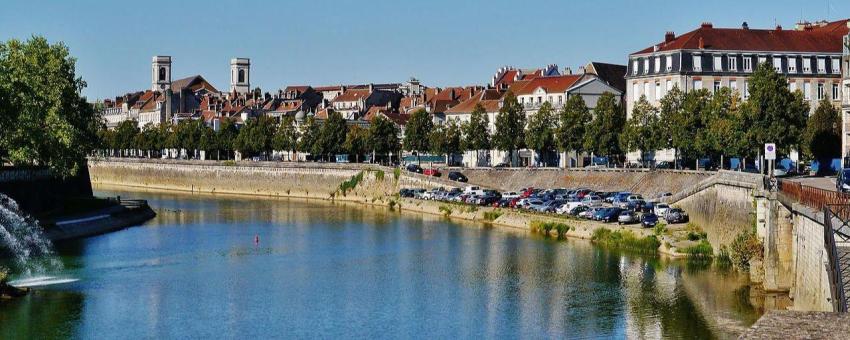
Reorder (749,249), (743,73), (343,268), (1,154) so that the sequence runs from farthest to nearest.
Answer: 1. (743,73)
2. (1,154)
3. (343,268)
4. (749,249)

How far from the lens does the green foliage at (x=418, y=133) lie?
111463 millimetres

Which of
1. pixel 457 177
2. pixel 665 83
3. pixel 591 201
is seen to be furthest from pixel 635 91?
pixel 591 201

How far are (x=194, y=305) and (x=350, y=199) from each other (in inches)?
2387

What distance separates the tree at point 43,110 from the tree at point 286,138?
43274mm

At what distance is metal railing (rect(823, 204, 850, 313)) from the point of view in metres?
25.3

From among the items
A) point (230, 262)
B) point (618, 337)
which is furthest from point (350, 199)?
point (618, 337)

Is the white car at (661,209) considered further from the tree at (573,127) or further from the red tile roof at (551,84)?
the red tile roof at (551,84)

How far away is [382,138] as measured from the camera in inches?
4616

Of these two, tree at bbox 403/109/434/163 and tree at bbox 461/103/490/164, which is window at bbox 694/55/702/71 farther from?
tree at bbox 403/109/434/163

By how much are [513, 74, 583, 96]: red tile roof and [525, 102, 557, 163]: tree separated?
44.0 feet

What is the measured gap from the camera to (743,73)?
8944 cm

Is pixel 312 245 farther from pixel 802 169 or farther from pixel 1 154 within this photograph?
pixel 802 169

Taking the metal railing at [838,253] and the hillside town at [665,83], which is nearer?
the metal railing at [838,253]

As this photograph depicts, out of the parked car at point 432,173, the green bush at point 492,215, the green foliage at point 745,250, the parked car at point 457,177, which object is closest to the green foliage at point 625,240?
the green foliage at point 745,250
